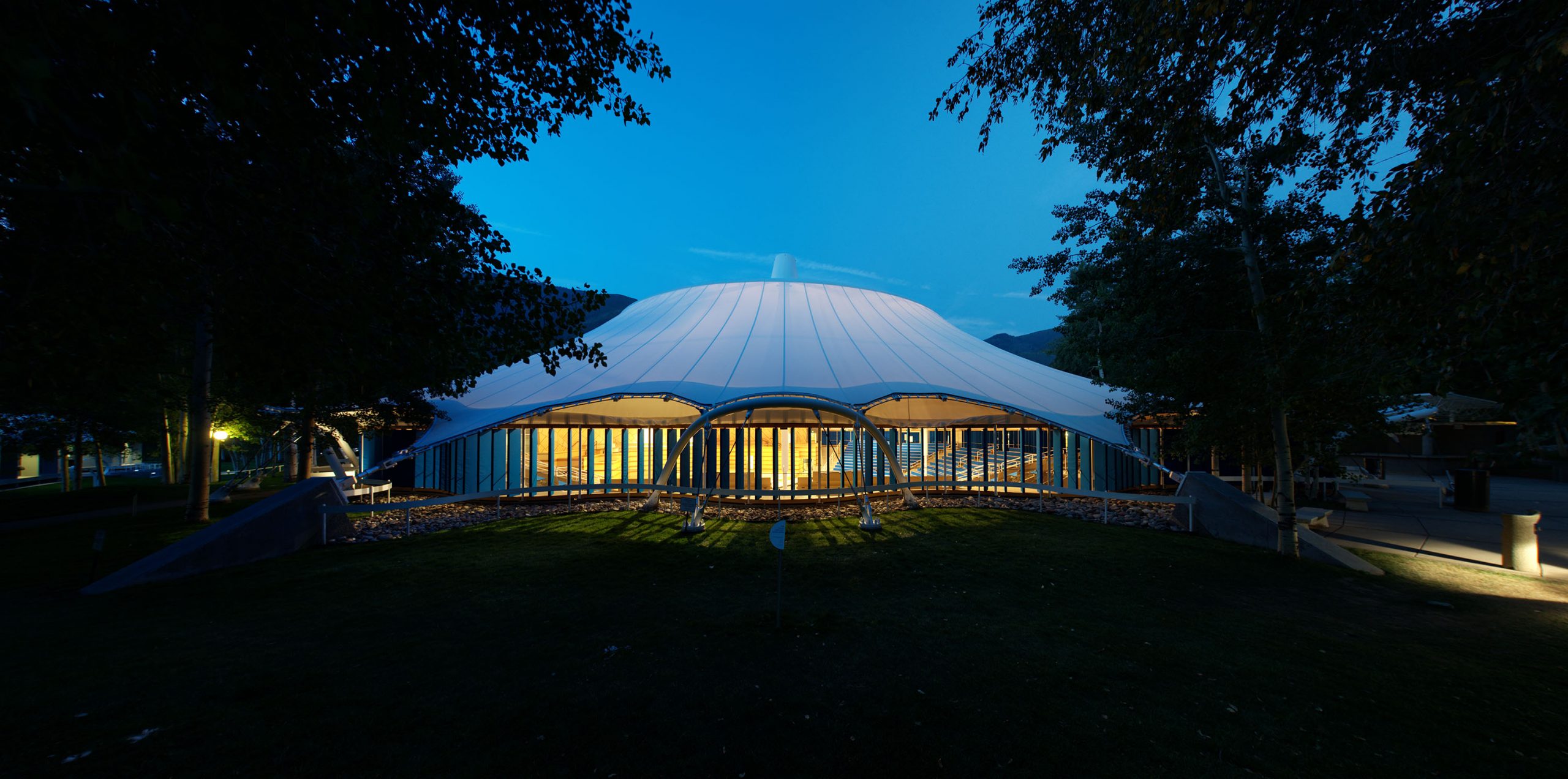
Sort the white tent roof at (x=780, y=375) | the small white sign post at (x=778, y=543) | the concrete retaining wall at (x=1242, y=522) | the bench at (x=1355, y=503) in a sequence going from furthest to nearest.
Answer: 1. the bench at (x=1355, y=503)
2. the white tent roof at (x=780, y=375)
3. the concrete retaining wall at (x=1242, y=522)
4. the small white sign post at (x=778, y=543)

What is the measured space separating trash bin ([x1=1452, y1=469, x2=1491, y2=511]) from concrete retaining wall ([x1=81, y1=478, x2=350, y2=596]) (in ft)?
72.5

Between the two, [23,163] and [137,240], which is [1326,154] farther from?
[23,163]

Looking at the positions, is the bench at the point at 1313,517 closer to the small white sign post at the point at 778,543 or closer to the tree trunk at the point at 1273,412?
the tree trunk at the point at 1273,412

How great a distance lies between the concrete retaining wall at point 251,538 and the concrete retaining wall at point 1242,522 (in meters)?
13.7

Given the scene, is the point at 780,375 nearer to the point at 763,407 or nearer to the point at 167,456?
the point at 763,407

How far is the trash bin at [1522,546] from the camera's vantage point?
6.63 metres

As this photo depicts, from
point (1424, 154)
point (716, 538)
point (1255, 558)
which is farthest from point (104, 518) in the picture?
point (1255, 558)

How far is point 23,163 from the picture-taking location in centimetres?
259

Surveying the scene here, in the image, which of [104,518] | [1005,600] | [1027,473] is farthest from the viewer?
[1027,473]

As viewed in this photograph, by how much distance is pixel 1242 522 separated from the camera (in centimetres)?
813

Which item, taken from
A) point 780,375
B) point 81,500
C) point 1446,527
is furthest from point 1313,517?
point 81,500

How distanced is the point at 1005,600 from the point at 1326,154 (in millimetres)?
6240

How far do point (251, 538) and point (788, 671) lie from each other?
761 centimetres

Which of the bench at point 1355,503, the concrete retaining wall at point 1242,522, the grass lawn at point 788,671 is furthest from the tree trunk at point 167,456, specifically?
the bench at point 1355,503
